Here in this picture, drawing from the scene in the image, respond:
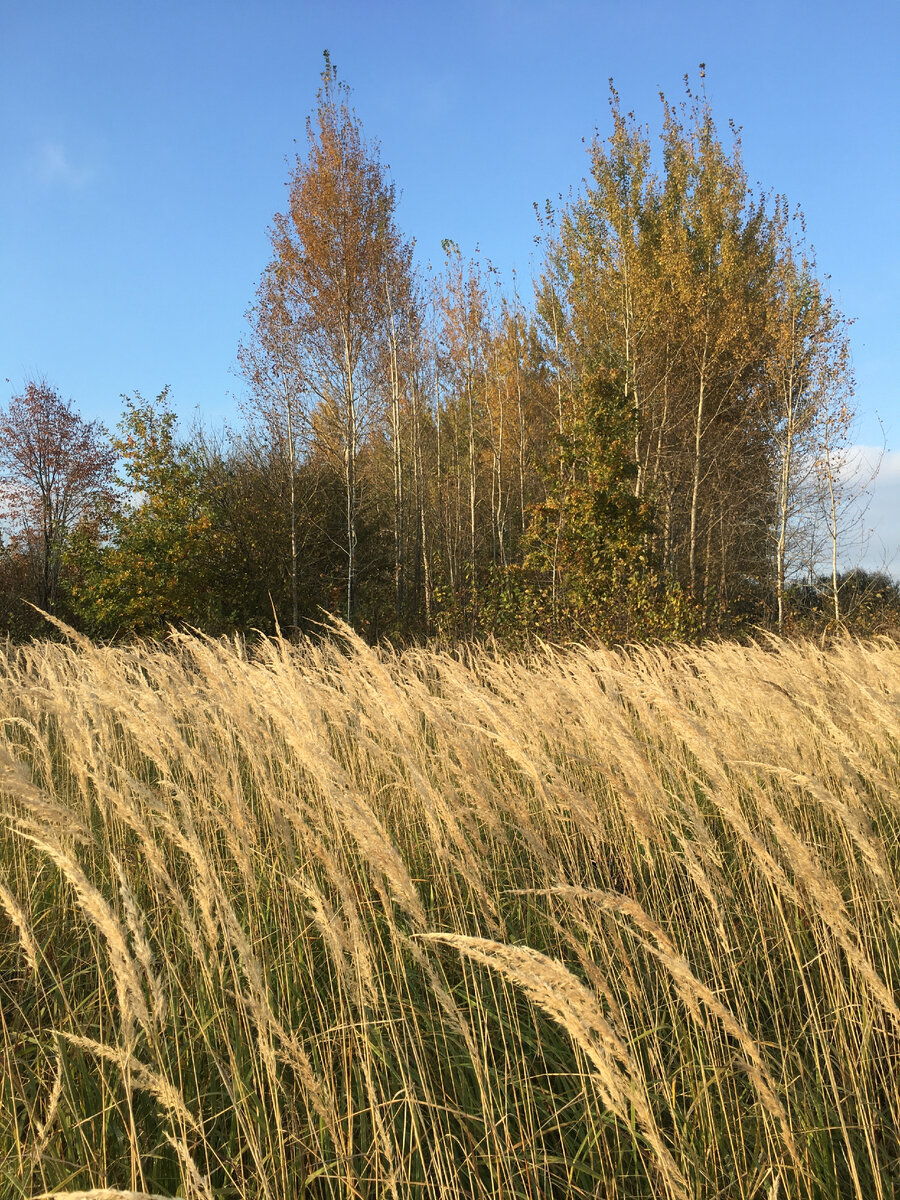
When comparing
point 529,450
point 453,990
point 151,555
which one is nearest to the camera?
point 453,990

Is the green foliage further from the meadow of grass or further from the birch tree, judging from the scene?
the meadow of grass

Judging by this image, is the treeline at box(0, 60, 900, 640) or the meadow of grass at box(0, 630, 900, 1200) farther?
the treeline at box(0, 60, 900, 640)

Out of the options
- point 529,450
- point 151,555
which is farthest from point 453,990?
point 529,450

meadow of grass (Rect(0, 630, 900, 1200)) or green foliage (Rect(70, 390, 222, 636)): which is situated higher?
green foliage (Rect(70, 390, 222, 636))

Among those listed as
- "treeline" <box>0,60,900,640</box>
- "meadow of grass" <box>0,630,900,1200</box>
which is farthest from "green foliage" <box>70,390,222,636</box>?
"meadow of grass" <box>0,630,900,1200</box>

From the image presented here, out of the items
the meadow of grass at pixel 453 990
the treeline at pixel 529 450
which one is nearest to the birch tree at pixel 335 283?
the treeline at pixel 529 450

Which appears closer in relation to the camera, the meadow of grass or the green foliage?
the meadow of grass

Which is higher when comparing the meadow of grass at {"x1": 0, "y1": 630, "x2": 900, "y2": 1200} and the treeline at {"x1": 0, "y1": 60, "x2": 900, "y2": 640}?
the treeline at {"x1": 0, "y1": 60, "x2": 900, "y2": 640}

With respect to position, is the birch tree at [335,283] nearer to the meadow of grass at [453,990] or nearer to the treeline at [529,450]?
the treeline at [529,450]

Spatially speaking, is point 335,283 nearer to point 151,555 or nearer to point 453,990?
point 151,555

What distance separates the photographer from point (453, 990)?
1.83 m

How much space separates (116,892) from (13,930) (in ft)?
1.83

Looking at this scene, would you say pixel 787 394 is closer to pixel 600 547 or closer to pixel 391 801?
pixel 600 547

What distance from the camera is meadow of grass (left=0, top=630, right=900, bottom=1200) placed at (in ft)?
4.59
